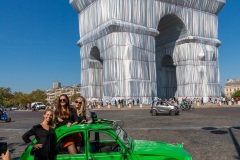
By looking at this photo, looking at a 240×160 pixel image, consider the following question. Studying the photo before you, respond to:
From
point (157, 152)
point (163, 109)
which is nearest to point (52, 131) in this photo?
point (157, 152)

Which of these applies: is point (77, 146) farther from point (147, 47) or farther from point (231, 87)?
point (231, 87)

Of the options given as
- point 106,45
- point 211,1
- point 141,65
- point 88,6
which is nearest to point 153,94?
point 141,65

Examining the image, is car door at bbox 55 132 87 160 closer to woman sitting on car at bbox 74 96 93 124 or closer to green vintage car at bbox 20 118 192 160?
green vintage car at bbox 20 118 192 160

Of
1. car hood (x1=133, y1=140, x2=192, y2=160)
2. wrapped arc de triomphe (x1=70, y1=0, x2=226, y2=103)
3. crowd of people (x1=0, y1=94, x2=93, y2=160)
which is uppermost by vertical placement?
wrapped arc de triomphe (x1=70, y1=0, x2=226, y2=103)

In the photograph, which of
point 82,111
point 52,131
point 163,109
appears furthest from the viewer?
point 163,109

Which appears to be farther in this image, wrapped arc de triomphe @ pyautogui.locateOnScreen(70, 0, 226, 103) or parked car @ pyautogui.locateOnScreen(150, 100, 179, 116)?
wrapped arc de triomphe @ pyautogui.locateOnScreen(70, 0, 226, 103)

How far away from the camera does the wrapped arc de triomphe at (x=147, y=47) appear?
36000mm

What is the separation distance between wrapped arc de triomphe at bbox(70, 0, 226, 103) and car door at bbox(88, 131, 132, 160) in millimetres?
Answer: 30494

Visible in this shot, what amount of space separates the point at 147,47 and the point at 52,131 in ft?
115

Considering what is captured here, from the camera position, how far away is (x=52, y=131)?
13.1 feet


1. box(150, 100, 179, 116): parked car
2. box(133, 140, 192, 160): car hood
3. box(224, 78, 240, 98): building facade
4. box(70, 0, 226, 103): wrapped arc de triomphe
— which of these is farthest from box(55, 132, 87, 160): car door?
box(224, 78, 240, 98): building facade

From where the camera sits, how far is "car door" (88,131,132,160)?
4.04 meters

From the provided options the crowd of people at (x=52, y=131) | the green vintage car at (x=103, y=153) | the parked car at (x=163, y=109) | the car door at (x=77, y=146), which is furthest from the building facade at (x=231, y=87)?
the car door at (x=77, y=146)

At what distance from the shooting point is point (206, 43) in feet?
146
